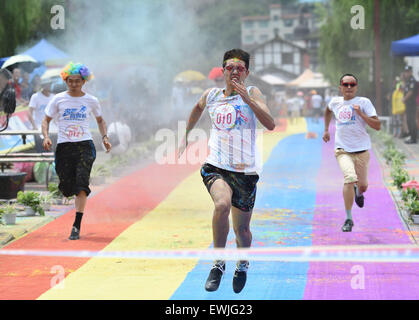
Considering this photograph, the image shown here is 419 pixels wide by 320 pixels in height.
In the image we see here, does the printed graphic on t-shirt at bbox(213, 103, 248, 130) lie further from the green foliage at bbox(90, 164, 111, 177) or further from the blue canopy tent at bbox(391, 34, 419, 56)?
the blue canopy tent at bbox(391, 34, 419, 56)

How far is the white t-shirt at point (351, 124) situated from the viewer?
352 inches

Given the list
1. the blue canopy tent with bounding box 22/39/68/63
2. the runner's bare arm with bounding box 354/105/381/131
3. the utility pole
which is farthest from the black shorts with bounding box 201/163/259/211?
the utility pole

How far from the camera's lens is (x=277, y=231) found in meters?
8.93

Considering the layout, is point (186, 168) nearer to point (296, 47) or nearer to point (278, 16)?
point (296, 47)

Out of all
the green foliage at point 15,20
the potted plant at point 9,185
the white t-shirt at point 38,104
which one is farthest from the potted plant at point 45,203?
the green foliage at point 15,20

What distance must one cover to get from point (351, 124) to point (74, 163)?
127 inches

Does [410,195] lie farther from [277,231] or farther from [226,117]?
[226,117]

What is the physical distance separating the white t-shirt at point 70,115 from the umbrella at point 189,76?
18.4 metres

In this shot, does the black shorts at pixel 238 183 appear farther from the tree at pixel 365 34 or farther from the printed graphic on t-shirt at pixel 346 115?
the tree at pixel 365 34

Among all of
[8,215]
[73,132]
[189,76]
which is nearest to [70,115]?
[73,132]

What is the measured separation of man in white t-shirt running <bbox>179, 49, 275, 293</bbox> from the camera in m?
5.85

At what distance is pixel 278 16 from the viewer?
4845 inches

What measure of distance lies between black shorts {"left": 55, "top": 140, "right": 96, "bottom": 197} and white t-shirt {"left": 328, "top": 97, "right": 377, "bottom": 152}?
292 cm
